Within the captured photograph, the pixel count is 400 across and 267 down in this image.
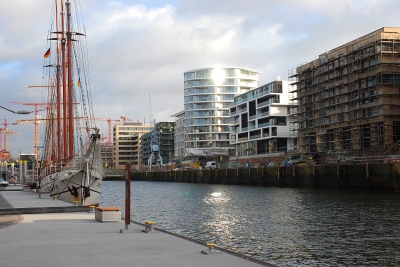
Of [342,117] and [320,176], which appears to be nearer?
[320,176]

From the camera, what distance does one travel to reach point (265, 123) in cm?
12175

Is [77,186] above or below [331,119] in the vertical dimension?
below

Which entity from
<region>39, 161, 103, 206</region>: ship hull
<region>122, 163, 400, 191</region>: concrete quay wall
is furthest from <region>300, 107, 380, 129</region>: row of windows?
<region>39, 161, 103, 206</region>: ship hull

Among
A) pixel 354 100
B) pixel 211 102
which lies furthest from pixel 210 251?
pixel 211 102

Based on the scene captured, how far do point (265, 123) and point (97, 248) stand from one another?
109 metres

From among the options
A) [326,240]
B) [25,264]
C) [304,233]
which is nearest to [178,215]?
[304,233]

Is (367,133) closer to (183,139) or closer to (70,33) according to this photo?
(70,33)

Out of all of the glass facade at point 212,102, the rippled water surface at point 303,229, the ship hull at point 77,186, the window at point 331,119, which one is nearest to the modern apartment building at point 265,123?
the window at point 331,119

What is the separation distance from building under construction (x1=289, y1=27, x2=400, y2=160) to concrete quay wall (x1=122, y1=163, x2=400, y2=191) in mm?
8151

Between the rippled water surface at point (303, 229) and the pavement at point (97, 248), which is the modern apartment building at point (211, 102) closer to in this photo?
the rippled water surface at point (303, 229)

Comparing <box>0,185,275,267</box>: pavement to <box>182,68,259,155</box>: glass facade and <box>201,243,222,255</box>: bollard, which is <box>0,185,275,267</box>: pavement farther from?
<box>182,68,259,155</box>: glass facade

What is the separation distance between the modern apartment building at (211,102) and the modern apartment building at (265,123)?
37.6m

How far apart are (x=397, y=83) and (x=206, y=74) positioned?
100m

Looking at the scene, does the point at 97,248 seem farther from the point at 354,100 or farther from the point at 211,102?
the point at 211,102
